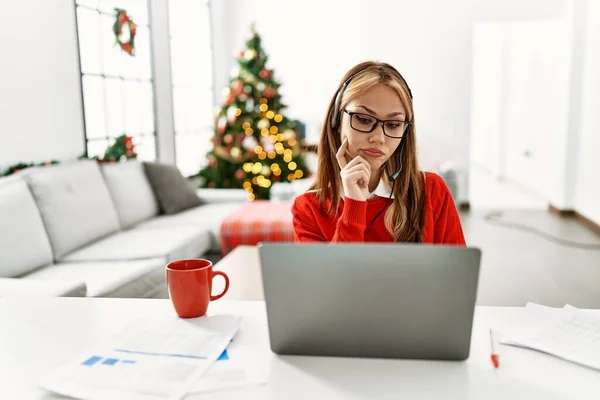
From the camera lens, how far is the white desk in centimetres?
87

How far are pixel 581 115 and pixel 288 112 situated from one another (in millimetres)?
2970

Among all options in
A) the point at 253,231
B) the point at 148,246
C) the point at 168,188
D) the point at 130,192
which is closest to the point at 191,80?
the point at 168,188

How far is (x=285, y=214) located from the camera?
4062 millimetres

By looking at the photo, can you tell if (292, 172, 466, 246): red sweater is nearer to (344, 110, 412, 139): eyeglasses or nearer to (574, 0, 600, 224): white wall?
(344, 110, 412, 139): eyeglasses

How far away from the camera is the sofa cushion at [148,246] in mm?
3046

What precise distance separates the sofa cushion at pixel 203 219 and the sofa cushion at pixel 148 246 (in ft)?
0.25

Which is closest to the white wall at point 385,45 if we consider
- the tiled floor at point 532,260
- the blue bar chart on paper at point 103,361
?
the tiled floor at point 532,260

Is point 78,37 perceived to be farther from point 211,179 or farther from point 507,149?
point 507,149

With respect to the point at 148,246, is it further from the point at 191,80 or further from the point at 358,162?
the point at 191,80

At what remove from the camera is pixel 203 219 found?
4043 millimetres

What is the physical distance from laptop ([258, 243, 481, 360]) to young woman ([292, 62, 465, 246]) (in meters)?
0.49

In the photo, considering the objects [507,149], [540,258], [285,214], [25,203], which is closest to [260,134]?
[285,214]

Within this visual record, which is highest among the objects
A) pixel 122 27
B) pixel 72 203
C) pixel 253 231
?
pixel 122 27

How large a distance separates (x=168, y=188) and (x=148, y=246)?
1.21 m
